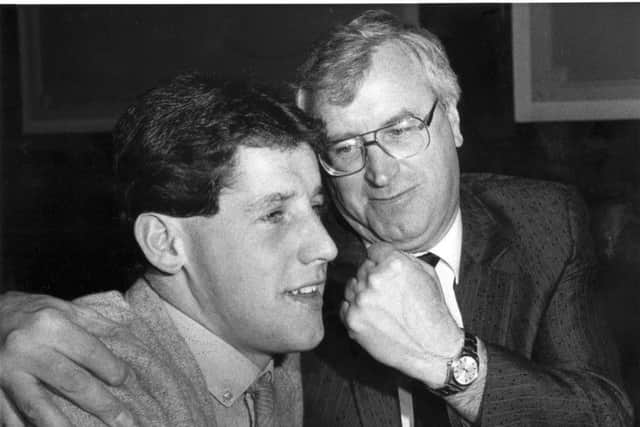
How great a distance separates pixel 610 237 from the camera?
6.11 feet

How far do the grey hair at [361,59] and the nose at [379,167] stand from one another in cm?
13

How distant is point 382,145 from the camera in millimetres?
1673

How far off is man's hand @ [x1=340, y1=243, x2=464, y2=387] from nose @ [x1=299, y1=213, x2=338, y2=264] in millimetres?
108

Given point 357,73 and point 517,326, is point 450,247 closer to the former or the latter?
point 517,326

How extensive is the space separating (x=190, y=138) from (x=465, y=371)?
0.71 meters

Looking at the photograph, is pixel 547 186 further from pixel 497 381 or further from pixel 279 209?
pixel 279 209

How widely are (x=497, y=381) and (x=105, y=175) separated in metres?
1.01

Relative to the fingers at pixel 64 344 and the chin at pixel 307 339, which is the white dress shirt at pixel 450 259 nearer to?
the chin at pixel 307 339

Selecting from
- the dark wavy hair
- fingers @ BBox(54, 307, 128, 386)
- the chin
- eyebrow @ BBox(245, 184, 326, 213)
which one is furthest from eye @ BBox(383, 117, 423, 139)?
fingers @ BBox(54, 307, 128, 386)

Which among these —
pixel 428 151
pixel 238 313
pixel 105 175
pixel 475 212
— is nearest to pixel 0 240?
pixel 105 175

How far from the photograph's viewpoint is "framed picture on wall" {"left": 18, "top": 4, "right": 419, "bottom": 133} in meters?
1.75

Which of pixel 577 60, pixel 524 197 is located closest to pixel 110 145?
pixel 524 197

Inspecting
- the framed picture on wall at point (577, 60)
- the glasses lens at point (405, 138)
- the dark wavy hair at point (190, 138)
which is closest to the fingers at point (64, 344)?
the dark wavy hair at point (190, 138)

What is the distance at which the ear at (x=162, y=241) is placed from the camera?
58.4 inches
